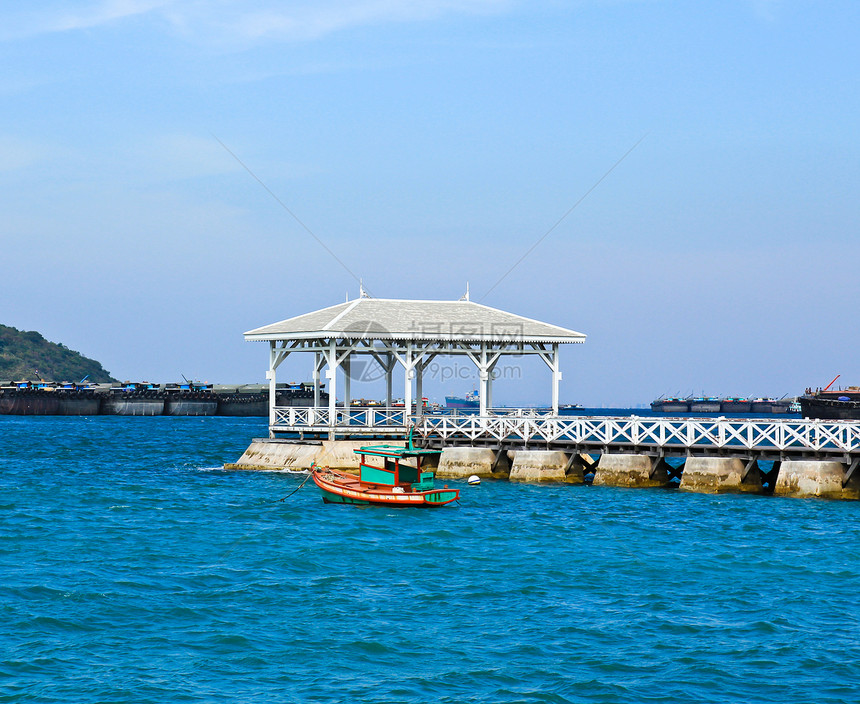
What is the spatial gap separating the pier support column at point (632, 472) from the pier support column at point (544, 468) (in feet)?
4.28

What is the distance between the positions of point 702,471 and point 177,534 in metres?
16.6

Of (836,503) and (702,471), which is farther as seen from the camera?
(702,471)

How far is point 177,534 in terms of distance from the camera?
79.7 ft

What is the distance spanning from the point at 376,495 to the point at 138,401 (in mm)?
104579

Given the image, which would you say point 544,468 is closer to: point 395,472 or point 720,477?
point 720,477

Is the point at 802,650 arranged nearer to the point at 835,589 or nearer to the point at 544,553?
the point at 835,589

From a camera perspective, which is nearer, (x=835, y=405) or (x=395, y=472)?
(x=395, y=472)

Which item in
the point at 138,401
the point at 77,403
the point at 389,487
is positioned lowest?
the point at 389,487

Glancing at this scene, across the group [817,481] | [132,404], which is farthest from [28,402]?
[817,481]

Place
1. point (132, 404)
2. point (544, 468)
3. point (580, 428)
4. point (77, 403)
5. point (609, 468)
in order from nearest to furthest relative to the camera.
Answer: point (609, 468), point (580, 428), point (544, 468), point (77, 403), point (132, 404)

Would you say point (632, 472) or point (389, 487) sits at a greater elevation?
point (632, 472)

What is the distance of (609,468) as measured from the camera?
33.2 meters

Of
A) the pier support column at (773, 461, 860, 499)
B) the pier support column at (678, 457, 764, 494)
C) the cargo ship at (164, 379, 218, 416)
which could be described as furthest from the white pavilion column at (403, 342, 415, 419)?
the cargo ship at (164, 379, 218, 416)

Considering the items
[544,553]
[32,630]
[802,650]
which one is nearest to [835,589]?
[802,650]
